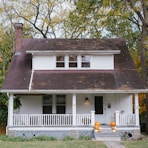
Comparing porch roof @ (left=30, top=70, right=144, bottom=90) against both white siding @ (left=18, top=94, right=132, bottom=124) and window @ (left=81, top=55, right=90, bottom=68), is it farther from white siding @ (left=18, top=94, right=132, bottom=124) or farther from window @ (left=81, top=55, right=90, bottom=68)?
white siding @ (left=18, top=94, right=132, bottom=124)

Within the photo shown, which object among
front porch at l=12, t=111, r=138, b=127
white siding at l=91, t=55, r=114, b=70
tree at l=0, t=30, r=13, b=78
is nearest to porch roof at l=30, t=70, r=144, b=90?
white siding at l=91, t=55, r=114, b=70

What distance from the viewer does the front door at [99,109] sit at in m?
18.9

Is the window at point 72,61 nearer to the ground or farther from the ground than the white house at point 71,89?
farther from the ground

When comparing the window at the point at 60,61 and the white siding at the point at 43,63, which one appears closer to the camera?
the white siding at the point at 43,63

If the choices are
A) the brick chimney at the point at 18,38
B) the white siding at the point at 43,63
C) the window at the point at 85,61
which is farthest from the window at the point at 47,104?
the brick chimney at the point at 18,38

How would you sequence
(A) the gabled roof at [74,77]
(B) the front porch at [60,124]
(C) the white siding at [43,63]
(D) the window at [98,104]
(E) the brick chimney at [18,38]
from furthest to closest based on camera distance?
(E) the brick chimney at [18,38], (C) the white siding at [43,63], (D) the window at [98,104], (A) the gabled roof at [74,77], (B) the front porch at [60,124]

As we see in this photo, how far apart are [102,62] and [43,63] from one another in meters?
4.11

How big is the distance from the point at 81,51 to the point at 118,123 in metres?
5.47

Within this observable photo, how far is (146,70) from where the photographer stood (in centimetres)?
2080

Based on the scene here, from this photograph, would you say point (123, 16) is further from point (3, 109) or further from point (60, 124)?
point (3, 109)

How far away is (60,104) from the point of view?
1903cm

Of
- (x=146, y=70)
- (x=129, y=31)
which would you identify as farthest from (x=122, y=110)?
(x=129, y=31)

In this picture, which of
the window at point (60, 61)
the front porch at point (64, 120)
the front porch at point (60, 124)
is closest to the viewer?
the front porch at point (60, 124)

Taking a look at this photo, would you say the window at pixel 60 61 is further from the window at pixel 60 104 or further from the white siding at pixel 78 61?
the window at pixel 60 104
